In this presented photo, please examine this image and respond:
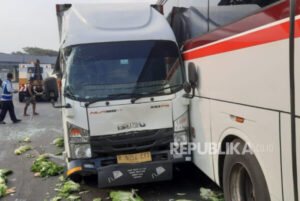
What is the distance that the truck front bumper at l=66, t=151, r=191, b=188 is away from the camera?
430cm

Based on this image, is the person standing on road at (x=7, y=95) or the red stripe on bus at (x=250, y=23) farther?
the person standing on road at (x=7, y=95)

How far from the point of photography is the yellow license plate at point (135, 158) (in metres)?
4.40

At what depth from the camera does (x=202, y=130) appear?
13.9 ft

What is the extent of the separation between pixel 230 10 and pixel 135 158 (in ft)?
7.88

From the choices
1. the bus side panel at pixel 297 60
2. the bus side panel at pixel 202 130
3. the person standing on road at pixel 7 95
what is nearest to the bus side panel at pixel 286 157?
the bus side panel at pixel 297 60

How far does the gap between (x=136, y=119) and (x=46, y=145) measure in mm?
4466

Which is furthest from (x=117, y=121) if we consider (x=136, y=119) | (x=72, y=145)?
(x=72, y=145)

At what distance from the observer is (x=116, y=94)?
4434 millimetres

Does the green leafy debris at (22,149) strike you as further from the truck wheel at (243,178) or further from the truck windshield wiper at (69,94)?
the truck wheel at (243,178)

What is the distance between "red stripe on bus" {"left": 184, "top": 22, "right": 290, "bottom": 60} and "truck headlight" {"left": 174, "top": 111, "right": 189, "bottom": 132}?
985 millimetres

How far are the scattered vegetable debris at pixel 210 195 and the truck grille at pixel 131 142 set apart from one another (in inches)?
33.2

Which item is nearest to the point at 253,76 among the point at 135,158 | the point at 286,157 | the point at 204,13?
the point at 286,157

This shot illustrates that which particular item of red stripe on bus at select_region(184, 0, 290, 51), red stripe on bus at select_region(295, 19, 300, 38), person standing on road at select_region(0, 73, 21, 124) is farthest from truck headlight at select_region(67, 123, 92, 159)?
person standing on road at select_region(0, 73, 21, 124)

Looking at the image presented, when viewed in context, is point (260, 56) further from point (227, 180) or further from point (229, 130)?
→ point (227, 180)
